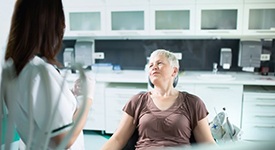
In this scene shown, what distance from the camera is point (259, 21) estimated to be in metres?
3.54

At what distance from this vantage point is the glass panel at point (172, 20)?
367cm

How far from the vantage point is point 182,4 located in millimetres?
3598

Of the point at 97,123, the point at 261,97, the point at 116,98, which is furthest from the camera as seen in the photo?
the point at 97,123

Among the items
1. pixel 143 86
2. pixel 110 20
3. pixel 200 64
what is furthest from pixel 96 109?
pixel 200 64

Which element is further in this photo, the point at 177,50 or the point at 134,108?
the point at 177,50

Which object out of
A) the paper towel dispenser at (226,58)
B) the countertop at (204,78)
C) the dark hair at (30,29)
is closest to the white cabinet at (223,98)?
the countertop at (204,78)

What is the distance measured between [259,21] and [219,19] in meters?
0.46

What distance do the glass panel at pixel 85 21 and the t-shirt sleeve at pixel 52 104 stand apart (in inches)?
116

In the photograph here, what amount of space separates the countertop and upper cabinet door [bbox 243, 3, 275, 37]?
54cm

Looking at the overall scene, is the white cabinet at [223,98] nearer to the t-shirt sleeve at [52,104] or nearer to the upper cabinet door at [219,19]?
the upper cabinet door at [219,19]

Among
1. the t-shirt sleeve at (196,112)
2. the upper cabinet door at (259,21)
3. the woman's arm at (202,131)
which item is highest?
the upper cabinet door at (259,21)

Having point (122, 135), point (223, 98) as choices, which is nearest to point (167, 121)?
point (122, 135)

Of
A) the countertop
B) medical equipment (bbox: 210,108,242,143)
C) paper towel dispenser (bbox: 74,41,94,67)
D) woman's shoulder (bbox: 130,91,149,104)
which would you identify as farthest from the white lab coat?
paper towel dispenser (bbox: 74,41,94,67)

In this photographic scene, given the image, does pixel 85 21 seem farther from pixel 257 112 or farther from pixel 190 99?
A: pixel 257 112
